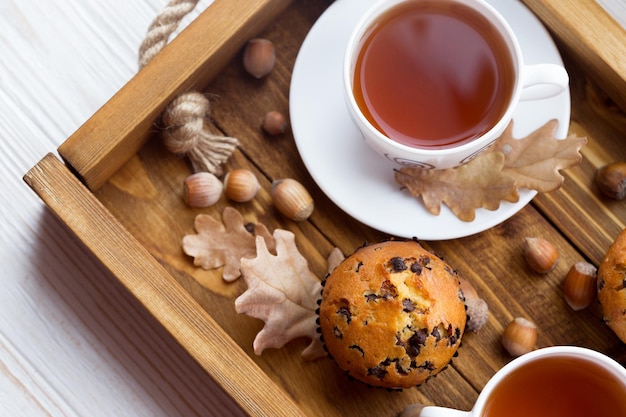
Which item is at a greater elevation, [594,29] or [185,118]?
[185,118]

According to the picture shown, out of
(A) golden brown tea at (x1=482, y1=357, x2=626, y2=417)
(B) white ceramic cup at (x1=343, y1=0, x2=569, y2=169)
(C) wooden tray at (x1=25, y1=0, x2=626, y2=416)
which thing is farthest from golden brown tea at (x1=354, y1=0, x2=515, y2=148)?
(A) golden brown tea at (x1=482, y1=357, x2=626, y2=417)

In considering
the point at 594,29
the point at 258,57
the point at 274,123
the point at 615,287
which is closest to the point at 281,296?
the point at 274,123

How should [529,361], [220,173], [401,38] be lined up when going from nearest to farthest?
[529,361], [401,38], [220,173]

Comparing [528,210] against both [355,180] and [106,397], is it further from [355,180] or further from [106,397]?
[106,397]

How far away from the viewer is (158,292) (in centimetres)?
124

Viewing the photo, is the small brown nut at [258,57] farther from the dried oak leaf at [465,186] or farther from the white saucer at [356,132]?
the dried oak leaf at [465,186]

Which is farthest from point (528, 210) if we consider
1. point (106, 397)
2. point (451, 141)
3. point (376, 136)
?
point (106, 397)

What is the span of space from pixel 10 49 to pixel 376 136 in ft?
2.26

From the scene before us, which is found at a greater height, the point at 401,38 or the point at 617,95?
the point at 401,38

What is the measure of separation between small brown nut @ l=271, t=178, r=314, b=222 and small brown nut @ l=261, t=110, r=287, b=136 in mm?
83

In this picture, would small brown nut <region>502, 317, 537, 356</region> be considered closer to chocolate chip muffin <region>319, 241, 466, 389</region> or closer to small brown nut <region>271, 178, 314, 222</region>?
chocolate chip muffin <region>319, 241, 466, 389</region>

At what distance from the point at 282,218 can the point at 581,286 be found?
0.48 meters

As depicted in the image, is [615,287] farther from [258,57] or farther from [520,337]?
[258,57]

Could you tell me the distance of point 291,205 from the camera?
1.35 m
